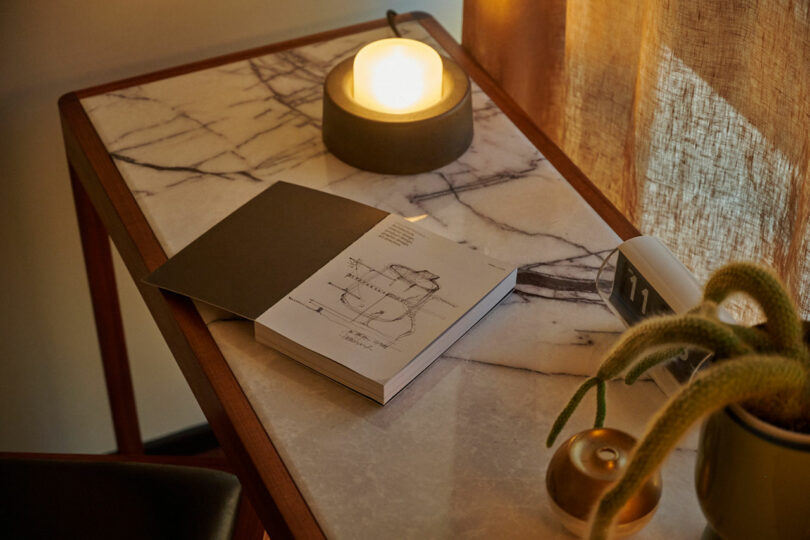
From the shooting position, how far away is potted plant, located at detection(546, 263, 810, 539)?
495mm

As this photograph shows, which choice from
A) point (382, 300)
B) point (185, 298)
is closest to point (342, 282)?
point (382, 300)

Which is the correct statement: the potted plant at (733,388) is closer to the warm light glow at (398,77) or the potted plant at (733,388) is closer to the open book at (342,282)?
the open book at (342,282)

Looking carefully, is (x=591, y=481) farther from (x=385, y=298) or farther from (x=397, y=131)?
(x=397, y=131)

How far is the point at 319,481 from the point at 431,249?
27 centimetres

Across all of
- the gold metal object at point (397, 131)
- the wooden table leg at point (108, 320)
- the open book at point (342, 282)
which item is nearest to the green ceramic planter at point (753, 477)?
the open book at point (342, 282)

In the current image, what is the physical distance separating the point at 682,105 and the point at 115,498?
73cm

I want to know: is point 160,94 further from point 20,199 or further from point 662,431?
point 662,431

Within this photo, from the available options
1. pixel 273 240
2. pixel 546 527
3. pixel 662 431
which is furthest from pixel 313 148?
pixel 662 431

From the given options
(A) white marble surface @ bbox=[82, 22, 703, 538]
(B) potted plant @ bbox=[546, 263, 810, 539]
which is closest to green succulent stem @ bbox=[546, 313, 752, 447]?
(B) potted plant @ bbox=[546, 263, 810, 539]

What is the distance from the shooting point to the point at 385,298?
836 millimetres

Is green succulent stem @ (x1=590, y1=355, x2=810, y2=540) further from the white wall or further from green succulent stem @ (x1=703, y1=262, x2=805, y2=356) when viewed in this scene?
the white wall

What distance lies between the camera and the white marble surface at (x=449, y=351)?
2.28 ft

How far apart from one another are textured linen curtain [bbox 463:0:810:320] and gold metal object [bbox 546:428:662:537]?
36 cm

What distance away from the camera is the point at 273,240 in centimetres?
91
